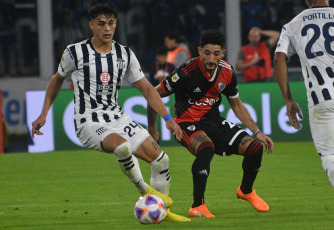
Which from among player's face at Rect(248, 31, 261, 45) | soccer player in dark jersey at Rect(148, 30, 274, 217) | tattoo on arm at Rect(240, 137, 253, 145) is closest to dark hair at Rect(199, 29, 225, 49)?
soccer player in dark jersey at Rect(148, 30, 274, 217)

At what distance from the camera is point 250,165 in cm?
831

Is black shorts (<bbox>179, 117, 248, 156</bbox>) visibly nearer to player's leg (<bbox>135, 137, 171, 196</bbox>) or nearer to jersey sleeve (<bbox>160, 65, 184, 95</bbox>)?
jersey sleeve (<bbox>160, 65, 184, 95</bbox>)

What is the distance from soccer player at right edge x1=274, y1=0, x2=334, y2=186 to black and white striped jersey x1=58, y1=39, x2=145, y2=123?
1.60 metres

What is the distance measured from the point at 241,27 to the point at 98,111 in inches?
489

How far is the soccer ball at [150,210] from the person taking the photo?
738 cm

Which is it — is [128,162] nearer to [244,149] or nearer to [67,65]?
[67,65]

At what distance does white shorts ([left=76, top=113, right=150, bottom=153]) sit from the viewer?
7.70 metres

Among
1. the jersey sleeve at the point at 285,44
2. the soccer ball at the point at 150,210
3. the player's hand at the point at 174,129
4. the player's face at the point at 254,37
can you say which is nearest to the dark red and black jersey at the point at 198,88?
the player's hand at the point at 174,129

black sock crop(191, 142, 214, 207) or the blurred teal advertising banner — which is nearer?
black sock crop(191, 142, 214, 207)

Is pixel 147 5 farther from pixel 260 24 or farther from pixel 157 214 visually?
pixel 157 214

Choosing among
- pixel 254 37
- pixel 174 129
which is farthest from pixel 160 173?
pixel 254 37

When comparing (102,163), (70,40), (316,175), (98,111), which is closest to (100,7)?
(98,111)

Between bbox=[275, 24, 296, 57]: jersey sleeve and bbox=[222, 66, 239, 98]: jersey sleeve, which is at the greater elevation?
bbox=[275, 24, 296, 57]: jersey sleeve

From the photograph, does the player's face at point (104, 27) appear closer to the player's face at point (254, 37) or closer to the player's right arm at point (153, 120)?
the player's right arm at point (153, 120)
